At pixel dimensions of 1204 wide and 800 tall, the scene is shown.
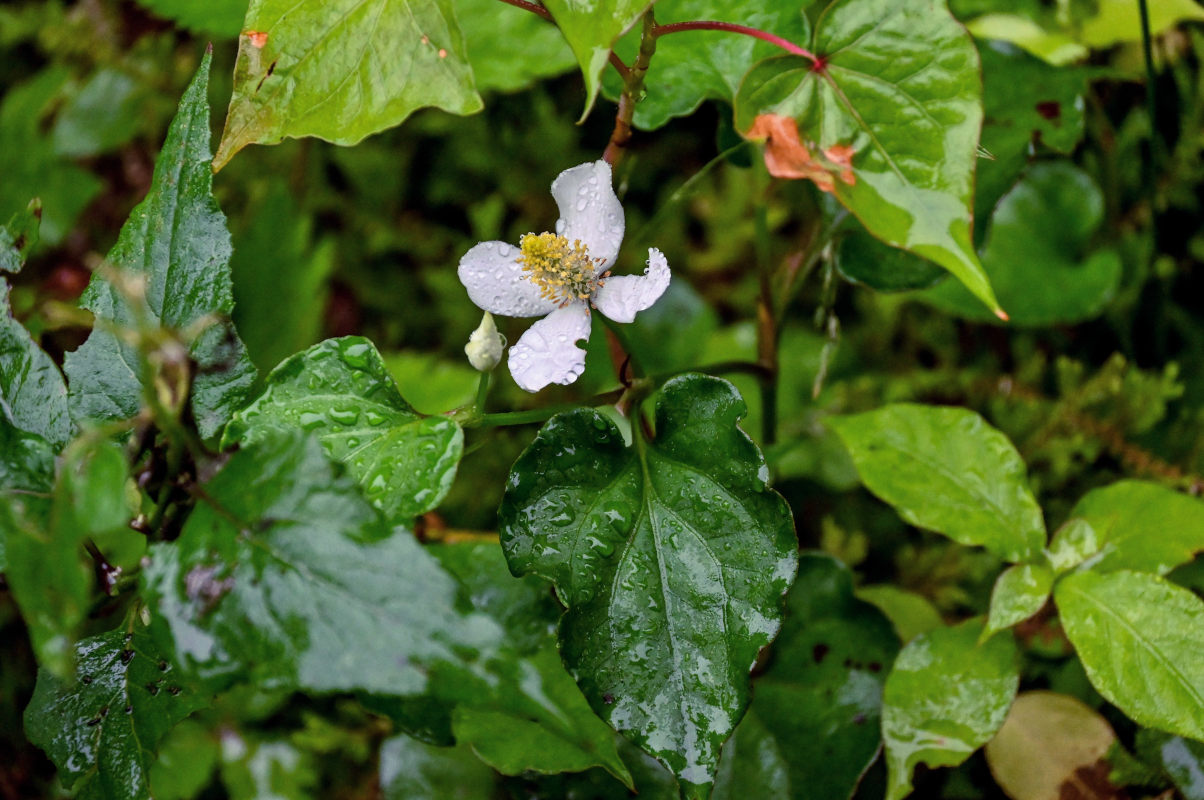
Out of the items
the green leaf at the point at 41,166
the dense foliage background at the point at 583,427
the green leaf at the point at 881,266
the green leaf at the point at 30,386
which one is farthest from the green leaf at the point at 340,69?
the green leaf at the point at 41,166

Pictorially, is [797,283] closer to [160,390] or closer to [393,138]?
[160,390]

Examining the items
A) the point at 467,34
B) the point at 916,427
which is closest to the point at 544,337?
the point at 916,427

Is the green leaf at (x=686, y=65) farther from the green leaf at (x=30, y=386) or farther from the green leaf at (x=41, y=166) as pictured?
the green leaf at (x=41, y=166)

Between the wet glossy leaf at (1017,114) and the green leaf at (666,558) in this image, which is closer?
the green leaf at (666,558)

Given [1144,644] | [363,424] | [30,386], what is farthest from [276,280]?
[1144,644]

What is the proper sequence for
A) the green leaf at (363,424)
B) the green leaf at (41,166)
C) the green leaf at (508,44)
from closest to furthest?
1. the green leaf at (363,424)
2. the green leaf at (508,44)
3. the green leaf at (41,166)

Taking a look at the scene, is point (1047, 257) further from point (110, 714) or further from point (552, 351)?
point (110, 714)

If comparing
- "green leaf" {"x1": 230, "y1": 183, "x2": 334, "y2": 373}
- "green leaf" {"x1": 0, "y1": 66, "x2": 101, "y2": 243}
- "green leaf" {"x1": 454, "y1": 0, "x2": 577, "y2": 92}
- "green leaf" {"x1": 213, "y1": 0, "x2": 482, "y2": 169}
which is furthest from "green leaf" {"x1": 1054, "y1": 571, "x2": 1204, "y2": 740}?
"green leaf" {"x1": 0, "y1": 66, "x2": 101, "y2": 243}

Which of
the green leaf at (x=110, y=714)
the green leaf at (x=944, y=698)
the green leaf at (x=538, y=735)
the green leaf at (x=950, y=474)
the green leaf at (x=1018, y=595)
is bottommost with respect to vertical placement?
the green leaf at (x=944, y=698)
